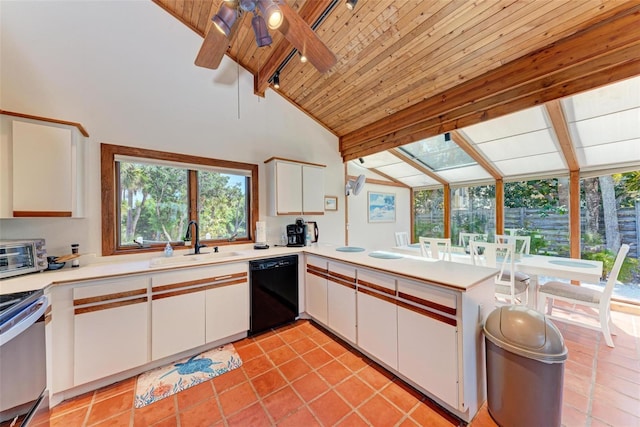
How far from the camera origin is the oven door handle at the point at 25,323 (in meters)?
1.03

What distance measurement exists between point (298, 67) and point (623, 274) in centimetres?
523

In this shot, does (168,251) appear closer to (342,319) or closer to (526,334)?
(342,319)

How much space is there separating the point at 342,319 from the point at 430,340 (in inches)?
37.0

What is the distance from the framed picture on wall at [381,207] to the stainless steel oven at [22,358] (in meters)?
4.42

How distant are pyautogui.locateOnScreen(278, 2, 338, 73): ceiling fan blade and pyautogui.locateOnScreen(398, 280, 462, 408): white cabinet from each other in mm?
1768

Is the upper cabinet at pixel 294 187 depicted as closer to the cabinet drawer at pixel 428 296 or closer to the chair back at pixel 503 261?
the cabinet drawer at pixel 428 296

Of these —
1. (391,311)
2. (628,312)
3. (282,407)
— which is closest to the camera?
(282,407)

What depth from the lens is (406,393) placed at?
1.70 metres

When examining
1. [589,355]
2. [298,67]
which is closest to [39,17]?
[298,67]

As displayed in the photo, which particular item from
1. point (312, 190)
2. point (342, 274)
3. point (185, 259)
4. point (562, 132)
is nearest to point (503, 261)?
point (562, 132)

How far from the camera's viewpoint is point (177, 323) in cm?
204

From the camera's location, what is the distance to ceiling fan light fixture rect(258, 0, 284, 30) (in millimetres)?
1222

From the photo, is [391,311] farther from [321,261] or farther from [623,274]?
Answer: [623,274]

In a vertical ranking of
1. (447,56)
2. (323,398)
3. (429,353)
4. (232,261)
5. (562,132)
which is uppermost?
(447,56)
